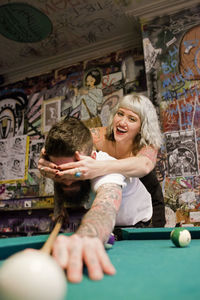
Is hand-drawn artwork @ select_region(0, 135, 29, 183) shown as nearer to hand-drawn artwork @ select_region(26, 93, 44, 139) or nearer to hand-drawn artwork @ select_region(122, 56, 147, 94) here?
hand-drawn artwork @ select_region(26, 93, 44, 139)

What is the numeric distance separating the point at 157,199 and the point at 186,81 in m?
1.62

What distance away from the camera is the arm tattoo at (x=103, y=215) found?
2.92ft

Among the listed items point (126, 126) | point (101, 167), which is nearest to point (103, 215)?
point (101, 167)

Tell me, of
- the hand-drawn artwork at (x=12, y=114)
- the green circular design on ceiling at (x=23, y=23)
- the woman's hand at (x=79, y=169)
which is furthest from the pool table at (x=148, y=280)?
the hand-drawn artwork at (x=12, y=114)

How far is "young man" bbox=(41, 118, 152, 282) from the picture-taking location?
0.66 metres

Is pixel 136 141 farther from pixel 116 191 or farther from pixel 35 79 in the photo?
pixel 35 79

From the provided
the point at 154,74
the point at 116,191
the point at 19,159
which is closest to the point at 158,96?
the point at 154,74

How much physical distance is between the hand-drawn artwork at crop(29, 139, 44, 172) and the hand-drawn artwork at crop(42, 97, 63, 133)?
24 cm

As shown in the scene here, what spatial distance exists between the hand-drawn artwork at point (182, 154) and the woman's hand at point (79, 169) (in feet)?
6.33

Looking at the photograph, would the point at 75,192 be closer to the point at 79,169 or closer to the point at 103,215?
the point at 79,169

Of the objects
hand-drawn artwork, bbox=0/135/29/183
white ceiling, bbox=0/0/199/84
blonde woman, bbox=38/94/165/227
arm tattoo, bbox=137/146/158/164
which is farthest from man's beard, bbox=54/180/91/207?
hand-drawn artwork, bbox=0/135/29/183

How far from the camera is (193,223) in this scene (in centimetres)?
301

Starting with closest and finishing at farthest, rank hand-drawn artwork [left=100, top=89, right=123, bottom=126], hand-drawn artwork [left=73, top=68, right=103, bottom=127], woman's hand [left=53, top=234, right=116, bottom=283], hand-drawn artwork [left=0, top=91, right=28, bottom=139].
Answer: woman's hand [left=53, top=234, right=116, bottom=283] < hand-drawn artwork [left=100, top=89, right=123, bottom=126] < hand-drawn artwork [left=73, top=68, right=103, bottom=127] < hand-drawn artwork [left=0, top=91, right=28, bottom=139]

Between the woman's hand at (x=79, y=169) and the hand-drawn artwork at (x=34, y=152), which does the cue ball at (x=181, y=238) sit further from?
the hand-drawn artwork at (x=34, y=152)
